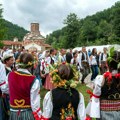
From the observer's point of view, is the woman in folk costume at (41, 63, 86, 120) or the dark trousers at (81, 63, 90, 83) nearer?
the woman in folk costume at (41, 63, 86, 120)

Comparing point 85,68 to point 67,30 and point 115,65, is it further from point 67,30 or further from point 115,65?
point 67,30

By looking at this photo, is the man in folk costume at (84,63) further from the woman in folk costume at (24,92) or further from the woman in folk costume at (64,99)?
the woman in folk costume at (64,99)

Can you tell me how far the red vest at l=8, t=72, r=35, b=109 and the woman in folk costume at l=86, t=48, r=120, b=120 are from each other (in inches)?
36.0

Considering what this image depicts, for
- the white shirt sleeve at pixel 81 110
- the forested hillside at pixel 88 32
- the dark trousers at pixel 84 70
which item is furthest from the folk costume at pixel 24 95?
the forested hillside at pixel 88 32

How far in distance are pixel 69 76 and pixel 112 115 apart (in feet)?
2.99

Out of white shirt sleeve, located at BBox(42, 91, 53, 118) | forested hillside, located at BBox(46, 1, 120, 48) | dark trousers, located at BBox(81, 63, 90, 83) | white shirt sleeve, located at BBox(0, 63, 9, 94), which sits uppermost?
forested hillside, located at BBox(46, 1, 120, 48)

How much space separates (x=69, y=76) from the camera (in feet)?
13.2

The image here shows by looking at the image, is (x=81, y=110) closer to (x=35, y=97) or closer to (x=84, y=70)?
(x=35, y=97)

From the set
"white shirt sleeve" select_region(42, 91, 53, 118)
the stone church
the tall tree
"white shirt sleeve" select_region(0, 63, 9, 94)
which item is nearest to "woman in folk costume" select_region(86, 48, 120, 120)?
"white shirt sleeve" select_region(42, 91, 53, 118)

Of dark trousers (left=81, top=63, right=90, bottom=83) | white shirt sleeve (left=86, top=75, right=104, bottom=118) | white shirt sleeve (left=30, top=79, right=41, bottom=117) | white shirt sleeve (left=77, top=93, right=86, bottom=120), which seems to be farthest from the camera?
dark trousers (left=81, top=63, right=90, bottom=83)

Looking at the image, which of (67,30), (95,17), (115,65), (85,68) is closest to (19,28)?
(95,17)

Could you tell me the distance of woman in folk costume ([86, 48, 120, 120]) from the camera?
436 cm

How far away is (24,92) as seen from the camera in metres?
4.52

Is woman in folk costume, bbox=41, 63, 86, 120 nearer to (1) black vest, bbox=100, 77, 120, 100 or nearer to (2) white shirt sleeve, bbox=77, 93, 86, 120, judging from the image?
(2) white shirt sleeve, bbox=77, 93, 86, 120
